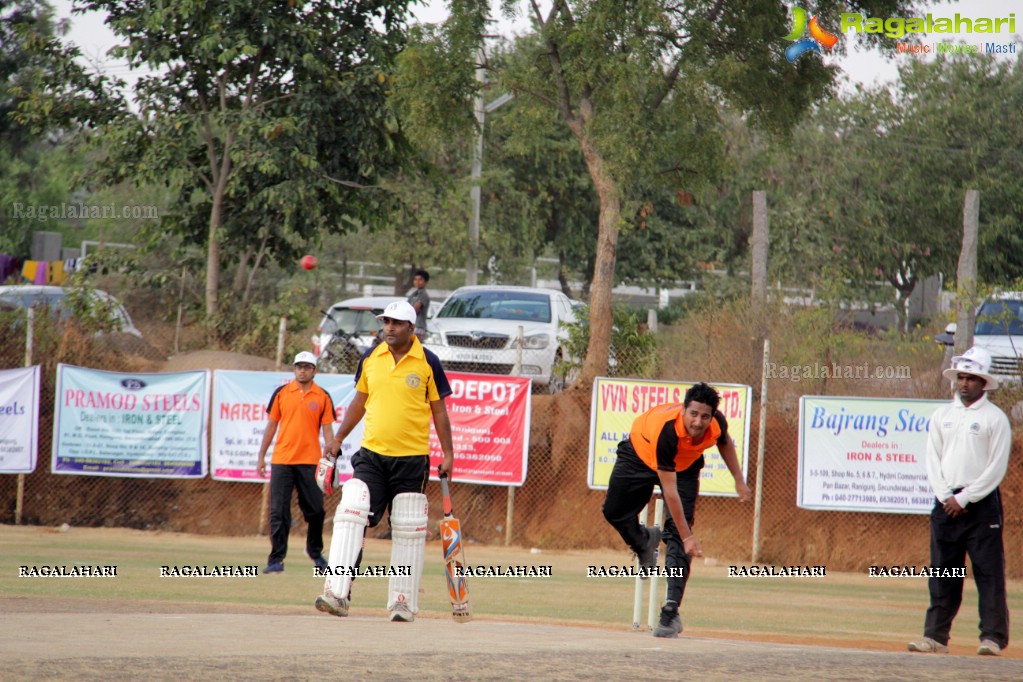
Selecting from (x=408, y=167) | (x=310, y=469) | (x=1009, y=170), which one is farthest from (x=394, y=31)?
(x=1009, y=170)

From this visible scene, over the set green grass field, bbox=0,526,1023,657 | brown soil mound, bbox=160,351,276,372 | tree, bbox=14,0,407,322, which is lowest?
green grass field, bbox=0,526,1023,657

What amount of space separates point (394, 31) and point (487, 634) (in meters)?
15.9

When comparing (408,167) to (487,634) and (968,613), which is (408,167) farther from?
(487,634)

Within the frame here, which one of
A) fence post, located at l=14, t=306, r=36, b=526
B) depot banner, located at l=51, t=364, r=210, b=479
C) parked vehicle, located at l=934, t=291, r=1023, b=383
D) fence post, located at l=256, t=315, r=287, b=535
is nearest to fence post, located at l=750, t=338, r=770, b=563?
parked vehicle, located at l=934, t=291, r=1023, b=383

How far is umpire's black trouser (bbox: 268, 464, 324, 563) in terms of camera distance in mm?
12188

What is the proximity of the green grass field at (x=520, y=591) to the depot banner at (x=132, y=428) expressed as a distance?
3.18ft

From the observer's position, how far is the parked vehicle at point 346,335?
59.3 ft

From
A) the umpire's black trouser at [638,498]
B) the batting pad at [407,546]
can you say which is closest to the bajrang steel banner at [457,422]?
the umpire's black trouser at [638,498]

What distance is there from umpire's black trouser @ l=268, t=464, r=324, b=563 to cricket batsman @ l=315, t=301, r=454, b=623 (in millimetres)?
3849

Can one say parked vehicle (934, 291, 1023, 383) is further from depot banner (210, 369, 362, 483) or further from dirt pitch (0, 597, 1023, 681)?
dirt pitch (0, 597, 1023, 681)

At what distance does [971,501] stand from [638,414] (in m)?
7.52

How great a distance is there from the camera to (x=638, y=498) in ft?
29.6

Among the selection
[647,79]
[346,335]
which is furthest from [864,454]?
[346,335]

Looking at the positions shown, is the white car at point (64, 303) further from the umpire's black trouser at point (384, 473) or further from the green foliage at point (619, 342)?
the umpire's black trouser at point (384, 473)
